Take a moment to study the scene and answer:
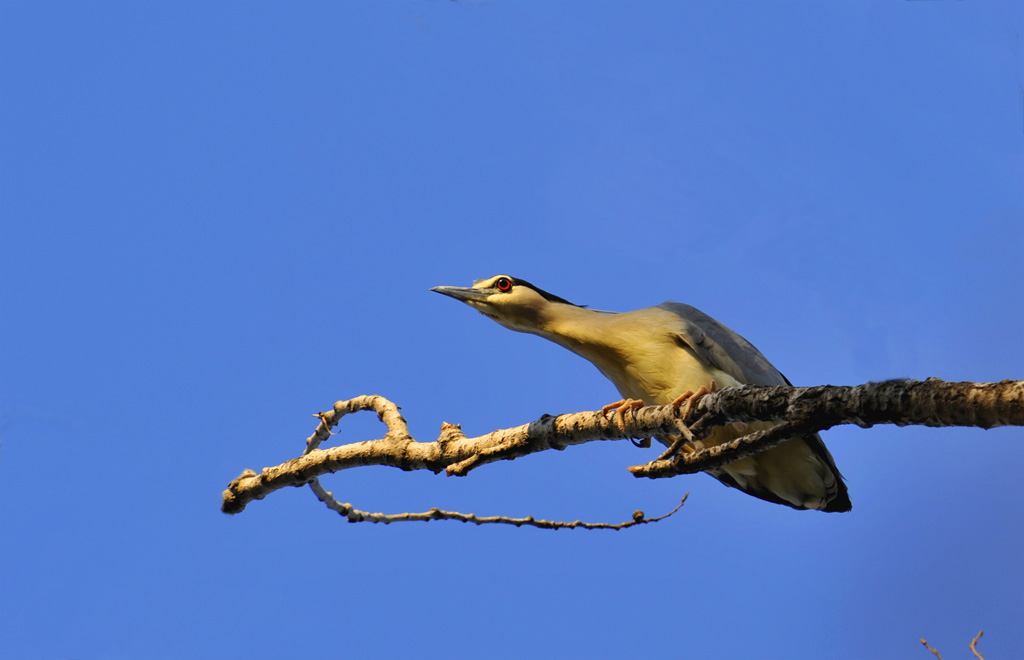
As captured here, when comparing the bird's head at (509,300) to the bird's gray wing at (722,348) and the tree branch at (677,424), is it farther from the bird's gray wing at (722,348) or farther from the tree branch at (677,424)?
the tree branch at (677,424)

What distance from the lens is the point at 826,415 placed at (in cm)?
222

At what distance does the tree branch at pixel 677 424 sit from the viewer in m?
1.98

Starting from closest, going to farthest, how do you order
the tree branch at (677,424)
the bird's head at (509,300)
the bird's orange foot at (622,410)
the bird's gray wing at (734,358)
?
the tree branch at (677,424) < the bird's orange foot at (622,410) < the bird's gray wing at (734,358) < the bird's head at (509,300)

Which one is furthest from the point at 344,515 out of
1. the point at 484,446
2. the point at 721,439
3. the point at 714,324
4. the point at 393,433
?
the point at 714,324

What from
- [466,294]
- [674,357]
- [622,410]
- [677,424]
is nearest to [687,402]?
[622,410]

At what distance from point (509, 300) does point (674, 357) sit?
40.5 inches

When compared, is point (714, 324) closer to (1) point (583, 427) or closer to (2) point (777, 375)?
(2) point (777, 375)

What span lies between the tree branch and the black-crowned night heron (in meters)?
0.89

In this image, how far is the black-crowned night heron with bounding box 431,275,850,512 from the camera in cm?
406

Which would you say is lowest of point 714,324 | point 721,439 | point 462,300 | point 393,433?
point 721,439

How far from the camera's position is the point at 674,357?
4.08 metres

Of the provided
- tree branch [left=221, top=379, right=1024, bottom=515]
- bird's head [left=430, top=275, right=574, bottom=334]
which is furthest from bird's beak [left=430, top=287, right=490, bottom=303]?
tree branch [left=221, top=379, right=1024, bottom=515]

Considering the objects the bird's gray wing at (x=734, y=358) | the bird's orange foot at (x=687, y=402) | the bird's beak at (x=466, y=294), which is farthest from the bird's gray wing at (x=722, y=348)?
the bird's beak at (x=466, y=294)

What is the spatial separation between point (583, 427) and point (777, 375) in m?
1.87
